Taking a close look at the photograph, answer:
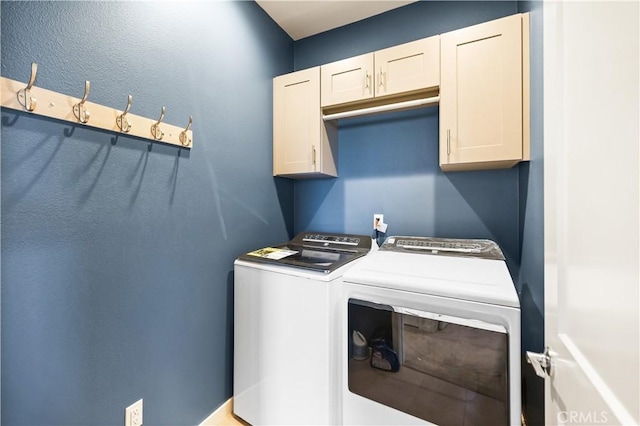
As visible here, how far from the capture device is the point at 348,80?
1831 mm

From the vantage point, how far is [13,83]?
2.85ft

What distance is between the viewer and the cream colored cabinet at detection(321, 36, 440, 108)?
160cm

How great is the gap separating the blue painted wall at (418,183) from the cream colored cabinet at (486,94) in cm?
9

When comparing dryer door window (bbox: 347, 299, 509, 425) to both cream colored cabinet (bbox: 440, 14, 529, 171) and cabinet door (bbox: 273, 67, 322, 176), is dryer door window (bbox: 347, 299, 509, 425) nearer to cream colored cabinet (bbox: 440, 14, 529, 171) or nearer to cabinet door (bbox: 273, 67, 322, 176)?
cream colored cabinet (bbox: 440, 14, 529, 171)

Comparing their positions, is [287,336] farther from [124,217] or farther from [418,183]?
[418,183]

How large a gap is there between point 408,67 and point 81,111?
5.63 feet

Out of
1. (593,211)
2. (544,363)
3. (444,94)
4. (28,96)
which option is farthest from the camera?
(444,94)

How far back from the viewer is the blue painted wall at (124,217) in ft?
2.98

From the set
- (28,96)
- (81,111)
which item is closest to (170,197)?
(81,111)

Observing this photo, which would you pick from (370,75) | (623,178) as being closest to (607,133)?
(623,178)

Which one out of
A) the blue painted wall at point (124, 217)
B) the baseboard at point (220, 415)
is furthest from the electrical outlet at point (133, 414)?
the baseboard at point (220, 415)

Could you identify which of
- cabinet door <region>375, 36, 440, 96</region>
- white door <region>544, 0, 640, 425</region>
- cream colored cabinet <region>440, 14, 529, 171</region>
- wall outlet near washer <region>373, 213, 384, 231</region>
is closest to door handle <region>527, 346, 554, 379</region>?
white door <region>544, 0, 640, 425</region>

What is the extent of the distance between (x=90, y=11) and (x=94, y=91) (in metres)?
0.31

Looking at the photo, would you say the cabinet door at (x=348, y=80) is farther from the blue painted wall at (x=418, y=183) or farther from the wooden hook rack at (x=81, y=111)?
the wooden hook rack at (x=81, y=111)
